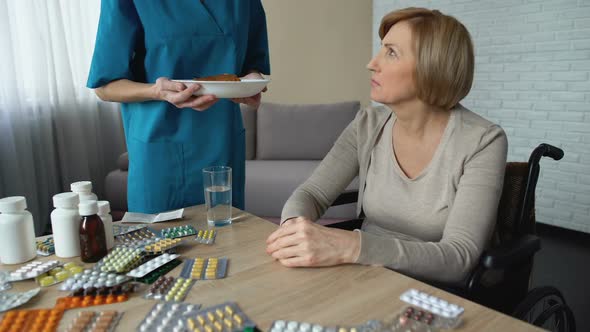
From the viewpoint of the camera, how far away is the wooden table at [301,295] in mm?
738

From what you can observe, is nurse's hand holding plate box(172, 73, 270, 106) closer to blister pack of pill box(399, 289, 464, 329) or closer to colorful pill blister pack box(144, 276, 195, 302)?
colorful pill blister pack box(144, 276, 195, 302)

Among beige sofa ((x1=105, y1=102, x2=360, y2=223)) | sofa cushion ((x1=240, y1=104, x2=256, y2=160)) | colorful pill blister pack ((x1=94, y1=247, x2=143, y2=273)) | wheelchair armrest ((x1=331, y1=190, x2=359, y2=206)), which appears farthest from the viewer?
sofa cushion ((x1=240, y1=104, x2=256, y2=160))

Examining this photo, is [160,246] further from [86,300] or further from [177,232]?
[86,300]

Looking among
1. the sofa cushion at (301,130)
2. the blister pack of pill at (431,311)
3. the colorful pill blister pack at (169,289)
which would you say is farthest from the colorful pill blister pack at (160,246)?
the sofa cushion at (301,130)

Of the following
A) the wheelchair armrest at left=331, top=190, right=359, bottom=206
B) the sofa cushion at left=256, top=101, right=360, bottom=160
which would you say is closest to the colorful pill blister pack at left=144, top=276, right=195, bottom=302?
the wheelchair armrest at left=331, top=190, right=359, bottom=206

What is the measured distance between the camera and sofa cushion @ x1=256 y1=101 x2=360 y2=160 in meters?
3.78

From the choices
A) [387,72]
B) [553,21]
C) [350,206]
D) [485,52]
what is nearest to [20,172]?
[350,206]

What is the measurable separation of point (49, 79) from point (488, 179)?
3186 mm

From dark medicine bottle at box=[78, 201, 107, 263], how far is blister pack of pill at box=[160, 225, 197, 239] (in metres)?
0.17

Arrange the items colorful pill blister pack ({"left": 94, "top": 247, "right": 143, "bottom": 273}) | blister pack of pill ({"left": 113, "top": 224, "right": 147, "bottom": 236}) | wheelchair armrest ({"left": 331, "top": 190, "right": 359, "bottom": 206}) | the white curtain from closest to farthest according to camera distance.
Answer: colorful pill blister pack ({"left": 94, "top": 247, "right": 143, "bottom": 273})
blister pack of pill ({"left": 113, "top": 224, "right": 147, "bottom": 236})
wheelchair armrest ({"left": 331, "top": 190, "right": 359, "bottom": 206})
the white curtain

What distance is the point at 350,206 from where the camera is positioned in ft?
9.50

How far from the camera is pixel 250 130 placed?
3977 millimetres

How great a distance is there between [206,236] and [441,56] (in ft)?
2.67

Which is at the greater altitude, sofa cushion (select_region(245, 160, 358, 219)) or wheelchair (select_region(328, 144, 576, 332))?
wheelchair (select_region(328, 144, 576, 332))
